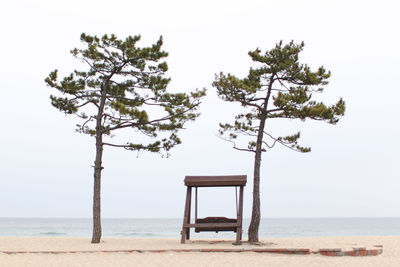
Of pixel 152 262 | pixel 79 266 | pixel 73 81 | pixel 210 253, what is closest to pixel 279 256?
pixel 210 253

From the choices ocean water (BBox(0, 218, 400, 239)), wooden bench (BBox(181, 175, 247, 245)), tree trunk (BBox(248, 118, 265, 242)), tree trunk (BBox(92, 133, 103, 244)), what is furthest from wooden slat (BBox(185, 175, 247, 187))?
ocean water (BBox(0, 218, 400, 239))

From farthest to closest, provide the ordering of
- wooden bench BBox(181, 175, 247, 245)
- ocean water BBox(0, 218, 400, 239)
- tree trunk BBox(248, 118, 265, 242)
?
ocean water BBox(0, 218, 400, 239) < tree trunk BBox(248, 118, 265, 242) < wooden bench BBox(181, 175, 247, 245)

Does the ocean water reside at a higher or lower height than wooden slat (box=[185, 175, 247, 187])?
lower

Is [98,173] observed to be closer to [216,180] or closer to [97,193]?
[97,193]

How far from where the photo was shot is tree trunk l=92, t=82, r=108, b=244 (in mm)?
18828

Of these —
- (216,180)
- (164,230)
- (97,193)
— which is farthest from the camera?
(164,230)

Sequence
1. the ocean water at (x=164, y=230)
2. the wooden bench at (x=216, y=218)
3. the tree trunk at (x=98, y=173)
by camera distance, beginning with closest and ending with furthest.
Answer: the wooden bench at (x=216, y=218)
the tree trunk at (x=98, y=173)
the ocean water at (x=164, y=230)

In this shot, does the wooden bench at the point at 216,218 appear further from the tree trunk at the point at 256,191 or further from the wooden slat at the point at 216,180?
the tree trunk at the point at 256,191

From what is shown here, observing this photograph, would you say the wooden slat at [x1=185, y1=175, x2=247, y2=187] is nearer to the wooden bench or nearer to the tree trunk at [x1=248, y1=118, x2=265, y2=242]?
the wooden bench

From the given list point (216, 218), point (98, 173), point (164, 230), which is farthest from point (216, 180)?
point (164, 230)

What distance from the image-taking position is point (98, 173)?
62.2 feet

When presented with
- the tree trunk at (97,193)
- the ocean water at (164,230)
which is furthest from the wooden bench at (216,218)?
the ocean water at (164,230)

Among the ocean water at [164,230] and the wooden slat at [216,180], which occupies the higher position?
the wooden slat at [216,180]

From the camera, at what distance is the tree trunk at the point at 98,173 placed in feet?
61.8
